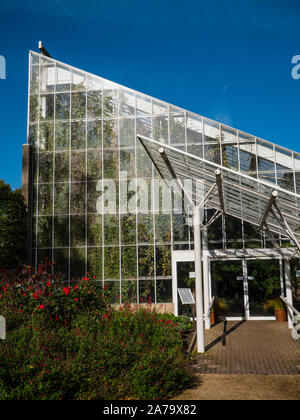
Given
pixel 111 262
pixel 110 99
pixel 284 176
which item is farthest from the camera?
pixel 110 99

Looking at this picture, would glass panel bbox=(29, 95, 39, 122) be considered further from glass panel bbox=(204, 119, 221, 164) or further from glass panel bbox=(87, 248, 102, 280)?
glass panel bbox=(204, 119, 221, 164)

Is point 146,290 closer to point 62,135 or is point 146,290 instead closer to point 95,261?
point 95,261

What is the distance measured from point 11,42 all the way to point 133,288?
28.9 ft

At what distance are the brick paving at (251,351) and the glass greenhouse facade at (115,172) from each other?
3.02m

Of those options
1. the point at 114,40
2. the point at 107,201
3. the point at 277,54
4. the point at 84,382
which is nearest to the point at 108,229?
the point at 107,201

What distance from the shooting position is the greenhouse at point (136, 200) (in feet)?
46.3

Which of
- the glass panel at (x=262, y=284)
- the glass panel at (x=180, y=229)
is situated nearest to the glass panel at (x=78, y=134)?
the glass panel at (x=180, y=229)

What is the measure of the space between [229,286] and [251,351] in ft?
17.0

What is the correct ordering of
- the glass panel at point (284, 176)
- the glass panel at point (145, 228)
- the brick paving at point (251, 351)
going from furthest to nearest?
the glass panel at point (145, 228) → the glass panel at point (284, 176) → the brick paving at point (251, 351)

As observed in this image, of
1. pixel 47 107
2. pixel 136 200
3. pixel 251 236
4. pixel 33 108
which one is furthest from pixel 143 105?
pixel 251 236

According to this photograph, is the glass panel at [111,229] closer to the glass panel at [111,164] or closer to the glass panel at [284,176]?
the glass panel at [111,164]

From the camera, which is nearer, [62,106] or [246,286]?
[246,286]

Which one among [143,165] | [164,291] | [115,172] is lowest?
→ [164,291]

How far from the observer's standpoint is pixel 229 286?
14375 mm
